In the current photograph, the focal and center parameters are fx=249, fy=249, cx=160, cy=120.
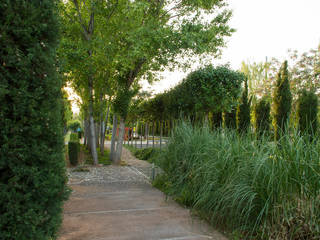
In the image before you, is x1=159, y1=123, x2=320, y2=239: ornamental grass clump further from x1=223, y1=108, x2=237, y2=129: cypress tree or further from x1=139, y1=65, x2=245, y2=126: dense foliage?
x1=223, y1=108, x2=237, y2=129: cypress tree

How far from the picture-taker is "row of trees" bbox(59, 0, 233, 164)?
756 cm

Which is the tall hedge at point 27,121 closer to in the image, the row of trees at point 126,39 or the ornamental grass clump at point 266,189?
the ornamental grass clump at point 266,189

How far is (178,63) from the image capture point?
30.0 feet

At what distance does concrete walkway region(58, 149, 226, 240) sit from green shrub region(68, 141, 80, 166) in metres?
3.38

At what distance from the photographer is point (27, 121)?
1845 mm

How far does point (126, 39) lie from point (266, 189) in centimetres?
621

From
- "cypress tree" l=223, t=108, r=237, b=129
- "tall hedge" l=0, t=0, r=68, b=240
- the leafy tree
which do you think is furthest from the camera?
the leafy tree

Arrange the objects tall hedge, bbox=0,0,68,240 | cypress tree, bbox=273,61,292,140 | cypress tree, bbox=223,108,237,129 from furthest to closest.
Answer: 1. cypress tree, bbox=223,108,237,129
2. cypress tree, bbox=273,61,292,140
3. tall hedge, bbox=0,0,68,240

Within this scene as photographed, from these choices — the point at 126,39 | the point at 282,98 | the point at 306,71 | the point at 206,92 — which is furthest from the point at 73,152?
the point at 306,71

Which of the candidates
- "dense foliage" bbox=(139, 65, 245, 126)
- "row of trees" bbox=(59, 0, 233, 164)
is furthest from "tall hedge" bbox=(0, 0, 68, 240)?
"dense foliage" bbox=(139, 65, 245, 126)

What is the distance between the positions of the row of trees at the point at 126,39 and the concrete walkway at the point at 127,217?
4008mm

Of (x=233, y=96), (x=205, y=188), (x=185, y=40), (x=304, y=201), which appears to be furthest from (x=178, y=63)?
(x=304, y=201)

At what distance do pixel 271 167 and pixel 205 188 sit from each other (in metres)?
0.93

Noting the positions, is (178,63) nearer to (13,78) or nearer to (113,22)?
(113,22)
